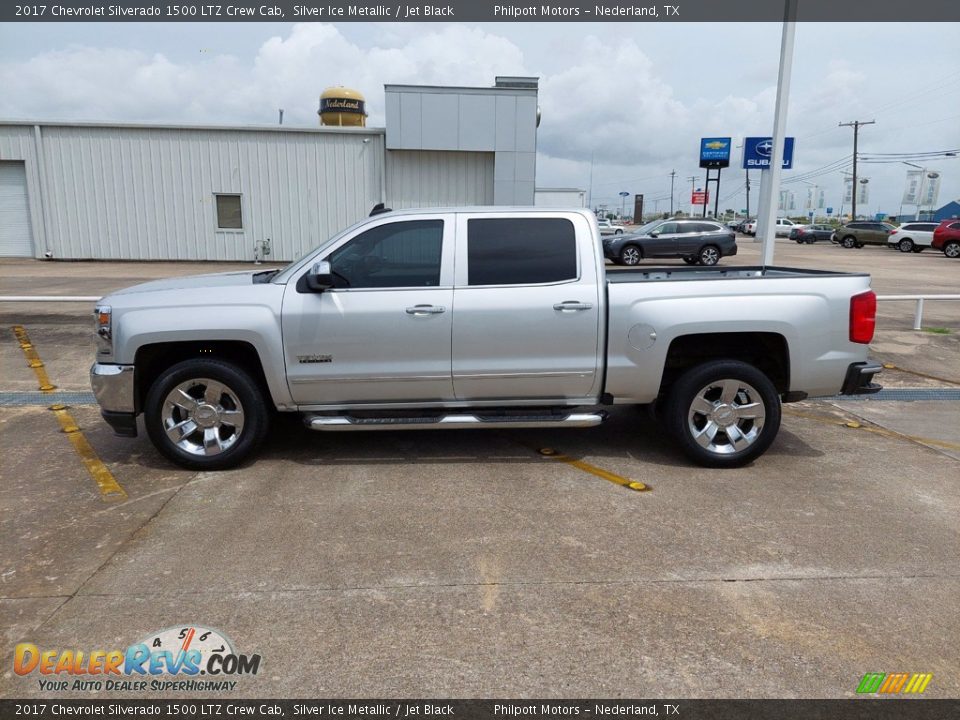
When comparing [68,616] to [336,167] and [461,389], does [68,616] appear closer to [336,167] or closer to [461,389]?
[461,389]

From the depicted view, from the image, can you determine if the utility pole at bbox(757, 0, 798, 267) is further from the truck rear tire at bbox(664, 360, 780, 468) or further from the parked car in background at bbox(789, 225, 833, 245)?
the parked car in background at bbox(789, 225, 833, 245)

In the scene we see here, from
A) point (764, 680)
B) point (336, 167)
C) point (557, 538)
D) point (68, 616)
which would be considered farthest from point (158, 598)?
point (336, 167)

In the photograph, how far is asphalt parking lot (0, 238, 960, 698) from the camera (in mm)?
2977

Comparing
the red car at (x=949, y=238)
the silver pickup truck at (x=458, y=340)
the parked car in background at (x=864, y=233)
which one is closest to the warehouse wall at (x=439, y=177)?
the silver pickup truck at (x=458, y=340)

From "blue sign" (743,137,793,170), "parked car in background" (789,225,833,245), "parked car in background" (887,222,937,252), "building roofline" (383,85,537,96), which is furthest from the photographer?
"blue sign" (743,137,793,170)

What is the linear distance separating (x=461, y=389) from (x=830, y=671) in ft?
9.80

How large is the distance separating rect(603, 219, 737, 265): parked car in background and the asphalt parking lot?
61.8ft

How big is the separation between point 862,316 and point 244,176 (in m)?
20.6

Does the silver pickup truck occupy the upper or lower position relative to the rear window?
lower

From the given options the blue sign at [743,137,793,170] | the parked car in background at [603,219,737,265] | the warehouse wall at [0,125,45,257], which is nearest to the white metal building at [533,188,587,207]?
the parked car in background at [603,219,737,265]

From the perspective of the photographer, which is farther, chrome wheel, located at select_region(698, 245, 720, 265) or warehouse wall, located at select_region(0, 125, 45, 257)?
chrome wheel, located at select_region(698, 245, 720, 265)

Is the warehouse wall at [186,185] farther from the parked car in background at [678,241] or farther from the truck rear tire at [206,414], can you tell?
the truck rear tire at [206,414]

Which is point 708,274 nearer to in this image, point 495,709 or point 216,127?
point 495,709

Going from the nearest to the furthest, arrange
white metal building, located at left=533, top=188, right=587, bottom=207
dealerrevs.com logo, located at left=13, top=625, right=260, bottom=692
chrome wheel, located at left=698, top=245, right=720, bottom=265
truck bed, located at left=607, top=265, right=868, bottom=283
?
dealerrevs.com logo, located at left=13, top=625, right=260, bottom=692 < truck bed, located at left=607, top=265, right=868, bottom=283 < chrome wheel, located at left=698, top=245, right=720, bottom=265 < white metal building, located at left=533, top=188, right=587, bottom=207
